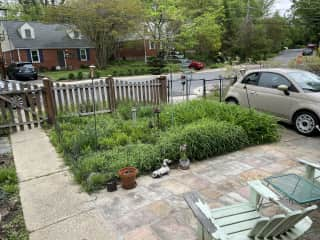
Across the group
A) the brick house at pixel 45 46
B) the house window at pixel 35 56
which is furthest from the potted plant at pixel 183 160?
the house window at pixel 35 56

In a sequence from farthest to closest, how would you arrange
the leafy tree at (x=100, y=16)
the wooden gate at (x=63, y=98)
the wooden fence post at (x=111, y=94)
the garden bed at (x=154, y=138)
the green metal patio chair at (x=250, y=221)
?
1. the leafy tree at (x=100, y=16)
2. the wooden fence post at (x=111, y=94)
3. the wooden gate at (x=63, y=98)
4. the garden bed at (x=154, y=138)
5. the green metal patio chair at (x=250, y=221)

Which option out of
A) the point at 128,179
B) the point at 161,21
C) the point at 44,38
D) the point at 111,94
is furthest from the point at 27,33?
the point at 128,179

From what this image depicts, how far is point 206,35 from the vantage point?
2864 cm

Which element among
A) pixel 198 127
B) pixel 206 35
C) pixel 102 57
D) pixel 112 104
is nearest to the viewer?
pixel 198 127

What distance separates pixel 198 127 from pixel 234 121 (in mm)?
1007

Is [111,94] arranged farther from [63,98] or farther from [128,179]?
[128,179]

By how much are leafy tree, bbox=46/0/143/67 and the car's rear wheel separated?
20.3 m

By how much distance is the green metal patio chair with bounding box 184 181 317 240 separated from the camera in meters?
1.71

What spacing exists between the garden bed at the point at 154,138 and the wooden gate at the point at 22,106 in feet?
2.13

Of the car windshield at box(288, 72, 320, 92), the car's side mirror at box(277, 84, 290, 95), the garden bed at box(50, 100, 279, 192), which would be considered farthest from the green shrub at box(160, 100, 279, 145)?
the car windshield at box(288, 72, 320, 92)

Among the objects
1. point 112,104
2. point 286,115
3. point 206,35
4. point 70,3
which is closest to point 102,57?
point 70,3

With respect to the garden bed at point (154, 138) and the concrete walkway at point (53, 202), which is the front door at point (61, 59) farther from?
the concrete walkway at point (53, 202)

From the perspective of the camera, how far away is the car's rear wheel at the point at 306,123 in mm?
5523

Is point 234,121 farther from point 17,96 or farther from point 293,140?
point 17,96
